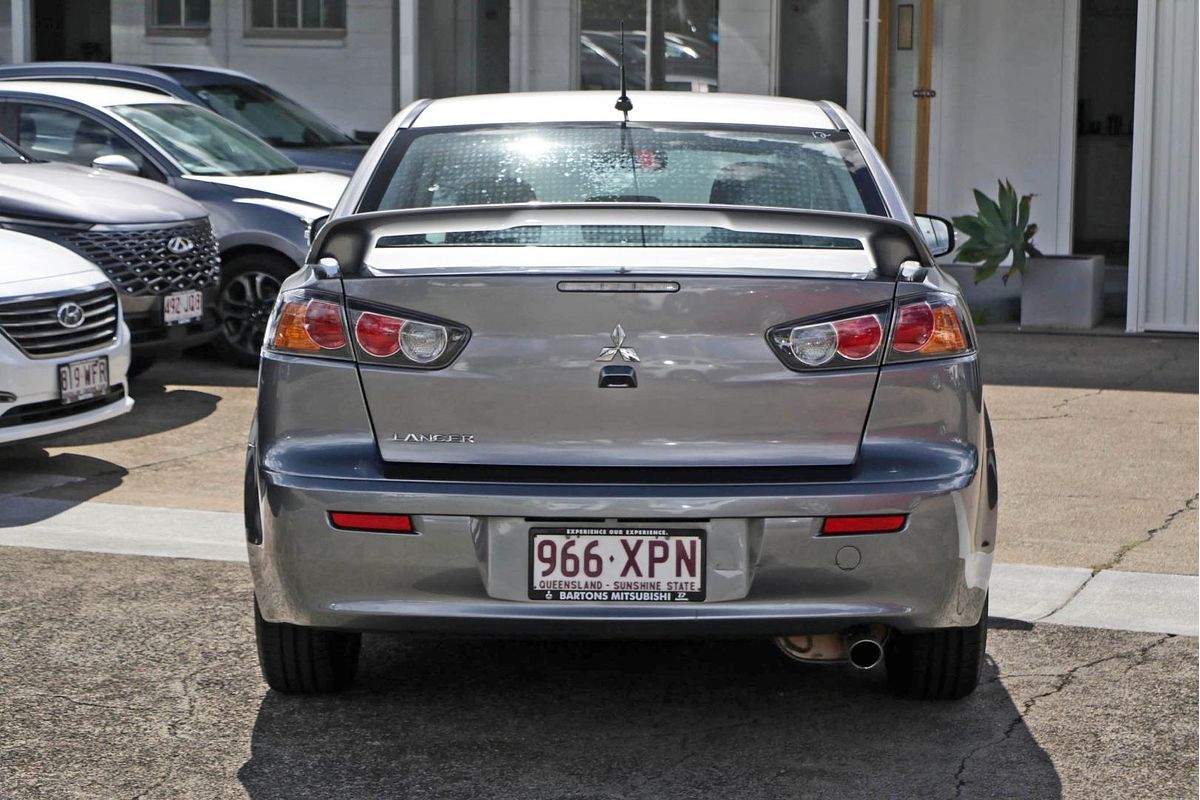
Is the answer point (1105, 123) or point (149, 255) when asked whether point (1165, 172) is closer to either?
point (1105, 123)

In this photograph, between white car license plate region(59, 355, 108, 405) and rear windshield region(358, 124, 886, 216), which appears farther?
white car license plate region(59, 355, 108, 405)

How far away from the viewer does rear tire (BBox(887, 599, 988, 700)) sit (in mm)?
4371

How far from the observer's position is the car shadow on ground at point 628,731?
13.0 feet

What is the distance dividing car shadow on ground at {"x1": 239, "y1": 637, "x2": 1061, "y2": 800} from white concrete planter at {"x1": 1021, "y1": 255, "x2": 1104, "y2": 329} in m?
8.18

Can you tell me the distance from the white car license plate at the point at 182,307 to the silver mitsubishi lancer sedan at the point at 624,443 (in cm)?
536

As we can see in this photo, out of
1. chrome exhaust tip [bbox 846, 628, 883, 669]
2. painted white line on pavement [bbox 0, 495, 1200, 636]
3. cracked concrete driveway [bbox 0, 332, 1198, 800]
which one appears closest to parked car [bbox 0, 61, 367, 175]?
painted white line on pavement [bbox 0, 495, 1200, 636]

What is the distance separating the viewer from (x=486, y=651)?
196 inches

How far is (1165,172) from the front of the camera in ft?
39.6

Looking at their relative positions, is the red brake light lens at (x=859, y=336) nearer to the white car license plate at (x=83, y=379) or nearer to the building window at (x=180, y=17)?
the white car license plate at (x=83, y=379)

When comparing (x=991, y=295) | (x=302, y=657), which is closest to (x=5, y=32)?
(x=991, y=295)

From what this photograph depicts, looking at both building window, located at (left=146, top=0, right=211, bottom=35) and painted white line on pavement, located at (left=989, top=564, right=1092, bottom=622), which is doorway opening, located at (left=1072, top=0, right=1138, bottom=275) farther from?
painted white line on pavement, located at (left=989, top=564, right=1092, bottom=622)

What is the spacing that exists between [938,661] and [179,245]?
19.3 ft

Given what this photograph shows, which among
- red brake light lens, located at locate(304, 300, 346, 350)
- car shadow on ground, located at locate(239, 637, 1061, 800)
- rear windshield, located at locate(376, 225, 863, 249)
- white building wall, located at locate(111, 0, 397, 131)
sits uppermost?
white building wall, located at locate(111, 0, 397, 131)

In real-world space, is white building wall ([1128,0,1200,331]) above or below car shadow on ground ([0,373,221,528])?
above
